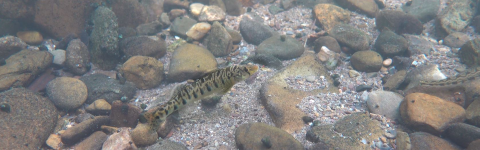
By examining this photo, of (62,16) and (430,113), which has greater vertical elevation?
(62,16)

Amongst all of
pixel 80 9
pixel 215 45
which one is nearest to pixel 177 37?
pixel 215 45

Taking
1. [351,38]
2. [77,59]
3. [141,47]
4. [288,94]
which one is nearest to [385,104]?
[288,94]

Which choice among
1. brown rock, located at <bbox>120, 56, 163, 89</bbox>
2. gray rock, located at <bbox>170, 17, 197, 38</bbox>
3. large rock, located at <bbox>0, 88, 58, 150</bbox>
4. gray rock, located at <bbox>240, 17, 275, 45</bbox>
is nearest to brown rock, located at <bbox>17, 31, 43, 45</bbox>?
large rock, located at <bbox>0, 88, 58, 150</bbox>

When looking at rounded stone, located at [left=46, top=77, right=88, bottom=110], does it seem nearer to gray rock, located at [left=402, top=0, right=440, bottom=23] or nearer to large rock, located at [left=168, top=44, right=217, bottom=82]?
large rock, located at [left=168, top=44, right=217, bottom=82]

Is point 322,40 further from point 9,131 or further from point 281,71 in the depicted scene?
point 9,131

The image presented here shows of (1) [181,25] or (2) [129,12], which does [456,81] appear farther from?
(2) [129,12]

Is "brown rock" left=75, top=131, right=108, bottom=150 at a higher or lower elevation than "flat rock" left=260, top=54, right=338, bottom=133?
lower
